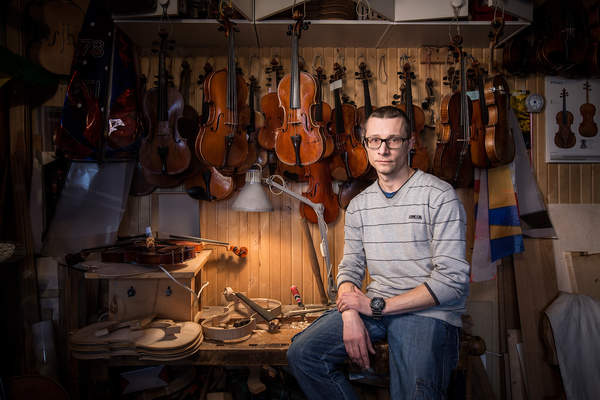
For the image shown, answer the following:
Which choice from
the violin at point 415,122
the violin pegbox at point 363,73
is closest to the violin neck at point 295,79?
the violin pegbox at point 363,73

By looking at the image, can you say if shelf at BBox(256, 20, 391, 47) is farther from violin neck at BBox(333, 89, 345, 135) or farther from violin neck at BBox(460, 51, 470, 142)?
violin neck at BBox(460, 51, 470, 142)

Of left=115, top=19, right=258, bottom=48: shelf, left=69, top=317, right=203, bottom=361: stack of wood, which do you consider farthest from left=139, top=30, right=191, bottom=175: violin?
left=69, top=317, right=203, bottom=361: stack of wood

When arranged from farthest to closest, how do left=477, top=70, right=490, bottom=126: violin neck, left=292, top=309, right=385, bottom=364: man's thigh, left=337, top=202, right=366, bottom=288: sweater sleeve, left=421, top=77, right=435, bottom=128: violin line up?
1. left=421, top=77, right=435, bottom=128: violin
2. left=477, top=70, right=490, bottom=126: violin neck
3. left=337, top=202, right=366, bottom=288: sweater sleeve
4. left=292, top=309, right=385, bottom=364: man's thigh

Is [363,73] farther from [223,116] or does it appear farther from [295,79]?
[223,116]

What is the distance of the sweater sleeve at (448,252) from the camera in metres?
1.51

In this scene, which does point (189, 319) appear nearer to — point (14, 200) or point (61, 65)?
point (14, 200)

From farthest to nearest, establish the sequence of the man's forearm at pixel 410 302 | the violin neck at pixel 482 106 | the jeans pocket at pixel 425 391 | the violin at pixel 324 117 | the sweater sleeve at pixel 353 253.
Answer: the violin neck at pixel 482 106, the violin at pixel 324 117, the sweater sleeve at pixel 353 253, the man's forearm at pixel 410 302, the jeans pocket at pixel 425 391

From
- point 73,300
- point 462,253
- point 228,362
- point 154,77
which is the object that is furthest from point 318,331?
point 154,77

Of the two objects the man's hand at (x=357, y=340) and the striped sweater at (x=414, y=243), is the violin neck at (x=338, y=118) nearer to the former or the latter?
the striped sweater at (x=414, y=243)

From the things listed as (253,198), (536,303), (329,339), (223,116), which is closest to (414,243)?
(329,339)

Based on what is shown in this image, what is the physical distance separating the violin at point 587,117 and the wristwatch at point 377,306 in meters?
2.26

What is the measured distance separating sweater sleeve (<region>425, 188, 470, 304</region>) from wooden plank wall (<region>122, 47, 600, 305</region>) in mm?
1095

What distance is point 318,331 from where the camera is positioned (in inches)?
67.1

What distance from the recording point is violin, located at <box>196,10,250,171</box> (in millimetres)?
2148
